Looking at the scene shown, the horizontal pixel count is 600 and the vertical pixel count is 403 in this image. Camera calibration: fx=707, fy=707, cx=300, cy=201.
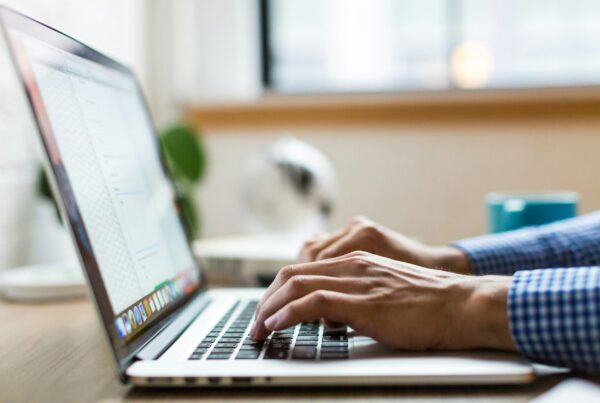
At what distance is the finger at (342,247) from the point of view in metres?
0.76

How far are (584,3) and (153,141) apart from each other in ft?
5.35

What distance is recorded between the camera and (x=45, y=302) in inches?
36.7

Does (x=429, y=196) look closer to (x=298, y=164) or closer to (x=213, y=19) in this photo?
(x=298, y=164)

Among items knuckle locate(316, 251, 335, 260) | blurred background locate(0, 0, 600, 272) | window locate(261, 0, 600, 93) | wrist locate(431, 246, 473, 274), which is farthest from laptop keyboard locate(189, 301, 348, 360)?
window locate(261, 0, 600, 93)

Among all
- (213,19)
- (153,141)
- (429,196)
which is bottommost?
(429,196)

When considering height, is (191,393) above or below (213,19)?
below

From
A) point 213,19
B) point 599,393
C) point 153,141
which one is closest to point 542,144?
point 213,19

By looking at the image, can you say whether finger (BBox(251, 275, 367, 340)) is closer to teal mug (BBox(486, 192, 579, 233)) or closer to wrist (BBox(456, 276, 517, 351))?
wrist (BBox(456, 276, 517, 351))

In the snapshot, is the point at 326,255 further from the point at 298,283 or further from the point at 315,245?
the point at 298,283

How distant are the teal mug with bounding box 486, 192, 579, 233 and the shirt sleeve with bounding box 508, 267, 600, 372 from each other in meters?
0.52

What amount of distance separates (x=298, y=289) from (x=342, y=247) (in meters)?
0.22

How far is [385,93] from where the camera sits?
1.82m

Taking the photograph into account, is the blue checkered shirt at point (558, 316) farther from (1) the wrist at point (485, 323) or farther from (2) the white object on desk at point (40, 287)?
(2) the white object on desk at point (40, 287)

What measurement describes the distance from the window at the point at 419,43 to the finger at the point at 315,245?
1.22 metres
